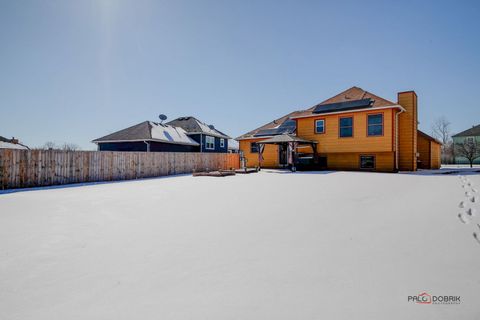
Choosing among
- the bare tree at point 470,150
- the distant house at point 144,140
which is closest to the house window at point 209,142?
the distant house at point 144,140

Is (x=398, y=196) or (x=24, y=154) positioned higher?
(x=24, y=154)

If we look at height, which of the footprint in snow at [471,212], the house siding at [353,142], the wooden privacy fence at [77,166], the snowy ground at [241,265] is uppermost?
the house siding at [353,142]

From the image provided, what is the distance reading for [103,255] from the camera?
2.79 m

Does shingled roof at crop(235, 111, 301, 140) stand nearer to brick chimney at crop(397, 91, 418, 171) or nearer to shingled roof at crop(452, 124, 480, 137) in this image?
brick chimney at crop(397, 91, 418, 171)

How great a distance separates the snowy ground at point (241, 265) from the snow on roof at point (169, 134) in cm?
1872

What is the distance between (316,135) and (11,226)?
17663 mm

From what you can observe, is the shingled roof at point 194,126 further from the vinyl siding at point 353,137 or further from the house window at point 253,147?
the vinyl siding at point 353,137

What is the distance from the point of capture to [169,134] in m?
24.6

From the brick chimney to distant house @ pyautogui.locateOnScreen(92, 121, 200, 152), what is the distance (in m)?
19.5

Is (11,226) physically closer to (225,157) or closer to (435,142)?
(225,157)

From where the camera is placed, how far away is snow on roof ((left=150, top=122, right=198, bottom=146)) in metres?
22.8

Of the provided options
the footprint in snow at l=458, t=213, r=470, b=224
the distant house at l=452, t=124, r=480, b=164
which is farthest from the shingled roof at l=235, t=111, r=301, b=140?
the distant house at l=452, t=124, r=480, b=164

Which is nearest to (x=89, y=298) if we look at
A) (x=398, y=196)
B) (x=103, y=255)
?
(x=103, y=255)

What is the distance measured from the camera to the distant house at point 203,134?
27.4 meters
